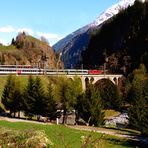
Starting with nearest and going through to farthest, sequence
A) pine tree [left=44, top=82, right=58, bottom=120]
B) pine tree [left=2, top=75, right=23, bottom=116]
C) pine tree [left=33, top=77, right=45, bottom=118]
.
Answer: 1. pine tree [left=44, top=82, right=58, bottom=120]
2. pine tree [left=33, top=77, right=45, bottom=118]
3. pine tree [left=2, top=75, right=23, bottom=116]

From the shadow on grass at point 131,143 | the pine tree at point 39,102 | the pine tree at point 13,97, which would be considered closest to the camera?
the shadow on grass at point 131,143

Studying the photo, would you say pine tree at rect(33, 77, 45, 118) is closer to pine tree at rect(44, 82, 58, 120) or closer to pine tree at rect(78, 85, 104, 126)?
pine tree at rect(44, 82, 58, 120)

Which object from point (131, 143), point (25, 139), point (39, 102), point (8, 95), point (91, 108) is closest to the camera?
point (25, 139)

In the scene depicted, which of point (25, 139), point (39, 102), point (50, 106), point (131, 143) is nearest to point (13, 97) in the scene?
point (39, 102)

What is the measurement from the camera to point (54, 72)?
5659 inches

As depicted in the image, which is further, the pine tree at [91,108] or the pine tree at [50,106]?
the pine tree at [50,106]

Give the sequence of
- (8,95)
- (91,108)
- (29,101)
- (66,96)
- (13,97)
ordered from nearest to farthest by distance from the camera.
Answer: (91,108) < (66,96) < (29,101) < (13,97) < (8,95)

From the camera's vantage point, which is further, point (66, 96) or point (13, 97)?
point (13, 97)

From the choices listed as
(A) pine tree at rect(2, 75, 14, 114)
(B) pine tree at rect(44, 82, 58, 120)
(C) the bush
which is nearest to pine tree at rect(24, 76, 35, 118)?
(B) pine tree at rect(44, 82, 58, 120)

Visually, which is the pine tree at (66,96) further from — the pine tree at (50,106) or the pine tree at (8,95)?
the pine tree at (8,95)

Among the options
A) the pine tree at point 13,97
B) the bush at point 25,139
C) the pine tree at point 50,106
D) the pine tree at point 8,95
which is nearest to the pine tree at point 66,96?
the pine tree at point 50,106

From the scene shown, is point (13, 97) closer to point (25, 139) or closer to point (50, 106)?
point (50, 106)

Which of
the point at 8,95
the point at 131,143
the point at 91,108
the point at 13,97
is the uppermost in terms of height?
the point at 8,95

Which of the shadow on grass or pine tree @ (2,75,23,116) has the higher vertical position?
pine tree @ (2,75,23,116)
